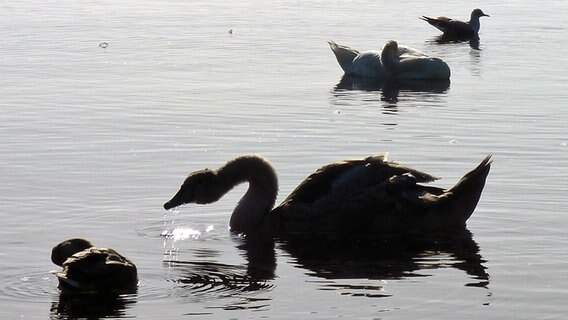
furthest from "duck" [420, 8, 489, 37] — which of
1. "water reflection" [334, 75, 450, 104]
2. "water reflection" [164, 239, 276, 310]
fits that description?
"water reflection" [164, 239, 276, 310]

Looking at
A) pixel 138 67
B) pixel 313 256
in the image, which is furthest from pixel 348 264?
pixel 138 67

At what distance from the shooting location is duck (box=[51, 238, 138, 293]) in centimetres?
957

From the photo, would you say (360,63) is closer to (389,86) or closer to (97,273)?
(389,86)

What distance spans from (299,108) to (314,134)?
2.35 metres

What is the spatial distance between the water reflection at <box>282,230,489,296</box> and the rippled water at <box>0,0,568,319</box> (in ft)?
0.10

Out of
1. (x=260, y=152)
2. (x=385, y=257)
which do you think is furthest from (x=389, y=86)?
(x=385, y=257)

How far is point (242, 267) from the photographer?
1073 cm

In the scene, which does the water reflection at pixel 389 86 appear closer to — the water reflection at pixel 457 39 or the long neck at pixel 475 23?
the water reflection at pixel 457 39

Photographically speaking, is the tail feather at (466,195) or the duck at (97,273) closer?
the duck at (97,273)

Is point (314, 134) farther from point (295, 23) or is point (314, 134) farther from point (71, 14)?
point (71, 14)

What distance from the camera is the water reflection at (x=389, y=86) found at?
21.8 meters

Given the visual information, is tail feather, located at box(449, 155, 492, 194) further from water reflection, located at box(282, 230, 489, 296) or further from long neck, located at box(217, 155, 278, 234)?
long neck, located at box(217, 155, 278, 234)

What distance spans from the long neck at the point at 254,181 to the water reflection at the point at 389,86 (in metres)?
8.27

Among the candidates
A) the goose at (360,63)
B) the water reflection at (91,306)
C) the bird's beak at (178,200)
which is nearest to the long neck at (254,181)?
the bird's beak at (178,200)
